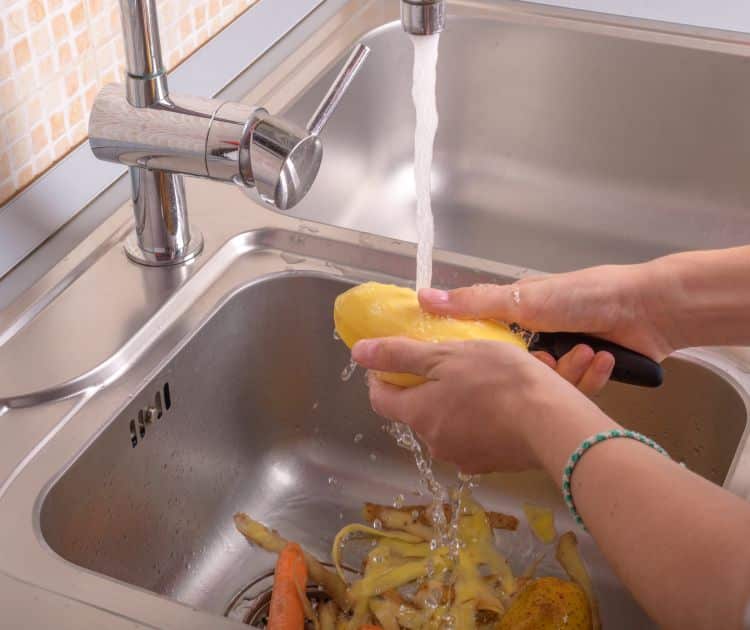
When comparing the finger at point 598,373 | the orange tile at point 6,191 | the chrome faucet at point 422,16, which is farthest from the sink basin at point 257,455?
the chrome faucet at point 422,16

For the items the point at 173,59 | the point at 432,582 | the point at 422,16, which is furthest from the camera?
the point at 173,59

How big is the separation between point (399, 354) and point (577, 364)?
153mm

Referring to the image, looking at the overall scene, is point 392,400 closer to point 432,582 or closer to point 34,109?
point 432,582

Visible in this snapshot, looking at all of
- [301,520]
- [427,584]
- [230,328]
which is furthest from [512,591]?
[230,328]

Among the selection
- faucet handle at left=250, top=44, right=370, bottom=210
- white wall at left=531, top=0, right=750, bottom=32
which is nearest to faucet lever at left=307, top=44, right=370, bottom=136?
faucet handle at left=250, top=44, right=370, bottom=210

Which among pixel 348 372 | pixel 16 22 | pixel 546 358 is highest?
pixel 16 22

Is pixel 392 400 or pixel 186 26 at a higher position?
pixel 186 26

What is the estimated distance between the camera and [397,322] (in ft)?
2.68

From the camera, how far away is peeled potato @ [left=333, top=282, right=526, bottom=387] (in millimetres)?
813

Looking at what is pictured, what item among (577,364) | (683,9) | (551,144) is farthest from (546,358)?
(683,9)

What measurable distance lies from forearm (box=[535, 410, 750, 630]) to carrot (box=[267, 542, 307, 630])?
285 millimetres

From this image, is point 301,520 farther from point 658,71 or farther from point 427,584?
point 658,71

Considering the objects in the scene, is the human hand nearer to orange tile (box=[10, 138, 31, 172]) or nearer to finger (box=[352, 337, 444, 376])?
finger (box=[352, 337, 444, 376])

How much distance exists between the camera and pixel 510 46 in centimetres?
134
